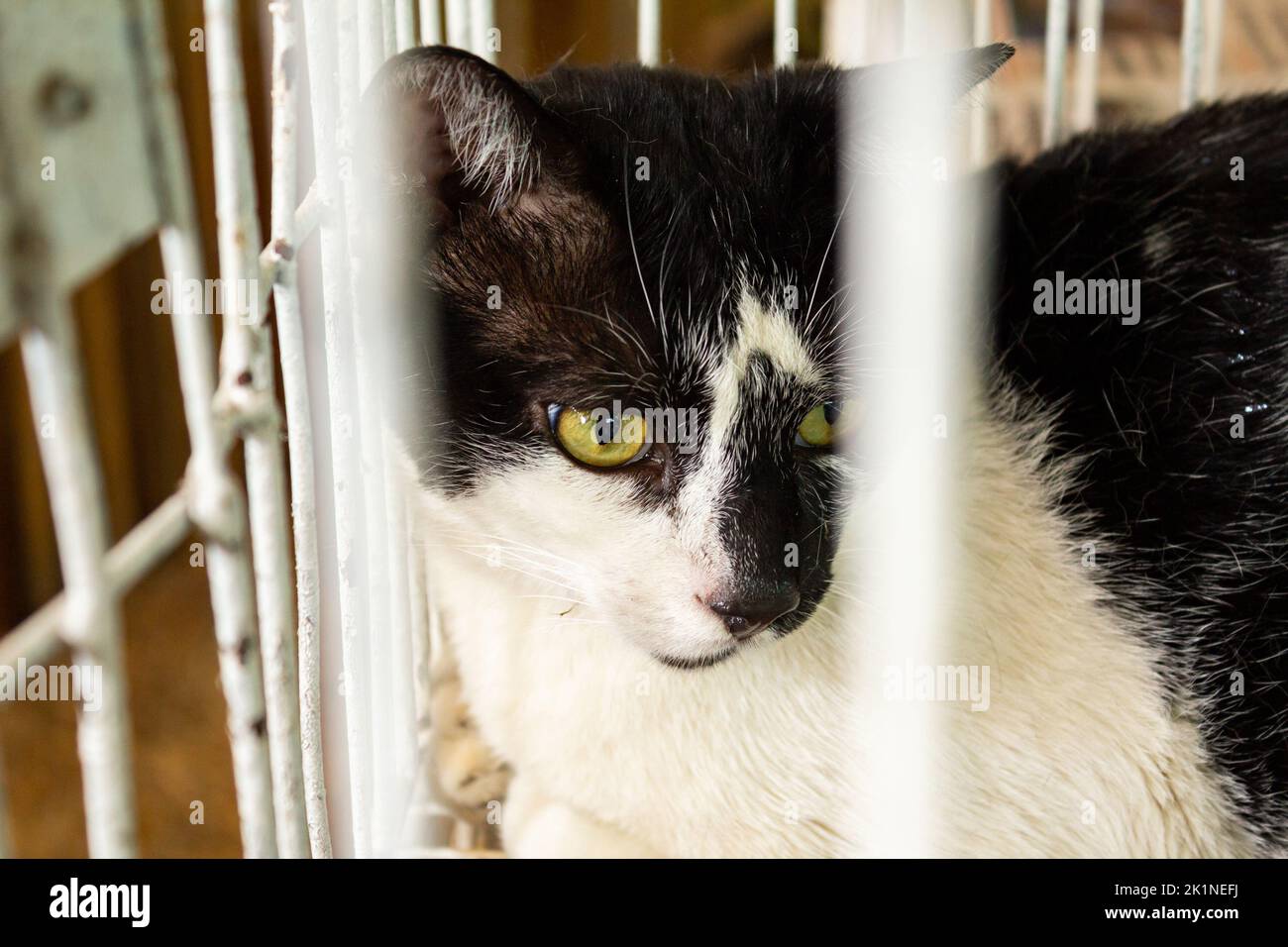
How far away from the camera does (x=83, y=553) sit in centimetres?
37

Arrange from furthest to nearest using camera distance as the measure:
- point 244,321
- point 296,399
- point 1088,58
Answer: point 1088,58 < point 296,399 < point 244,321

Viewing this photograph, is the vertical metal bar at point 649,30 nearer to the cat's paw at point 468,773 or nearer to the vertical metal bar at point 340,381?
the vertical metal bar at point 340,381

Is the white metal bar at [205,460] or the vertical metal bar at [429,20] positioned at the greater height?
the vertical metal bar at [429,20]

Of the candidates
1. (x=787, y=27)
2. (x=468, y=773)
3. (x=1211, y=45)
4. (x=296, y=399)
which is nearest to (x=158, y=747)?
(x=468, y=773)

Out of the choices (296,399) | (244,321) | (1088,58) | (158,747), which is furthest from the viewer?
(158,747)

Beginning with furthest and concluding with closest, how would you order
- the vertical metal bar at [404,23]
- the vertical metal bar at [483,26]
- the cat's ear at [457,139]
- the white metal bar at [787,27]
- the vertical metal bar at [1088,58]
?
1. the vertical metal bar at [1088,58]
2. the white metal bar at [787,27]
3. the vertical metal bar at [483,26]
4. the vertical metal bar at [404,23]
5. the cat's ear at [457,139]

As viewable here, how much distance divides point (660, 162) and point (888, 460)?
26 cm

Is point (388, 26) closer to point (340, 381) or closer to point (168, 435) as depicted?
point (340, 381)

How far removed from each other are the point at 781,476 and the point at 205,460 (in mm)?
379

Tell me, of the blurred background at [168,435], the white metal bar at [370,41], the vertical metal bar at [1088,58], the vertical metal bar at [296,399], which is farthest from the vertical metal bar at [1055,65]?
the vertical metal bar at [296,399]

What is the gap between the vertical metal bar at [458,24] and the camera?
954 millimetres

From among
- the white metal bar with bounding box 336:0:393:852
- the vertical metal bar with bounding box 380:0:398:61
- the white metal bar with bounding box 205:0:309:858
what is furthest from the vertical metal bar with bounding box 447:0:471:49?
the white metal bar with bounding box 205:0:309:858

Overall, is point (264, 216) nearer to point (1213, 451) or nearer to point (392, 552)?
point (392, 552)

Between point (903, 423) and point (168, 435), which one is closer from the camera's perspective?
point (903, 423)
